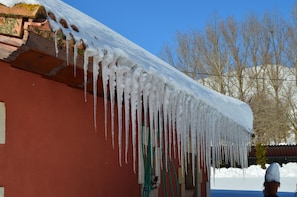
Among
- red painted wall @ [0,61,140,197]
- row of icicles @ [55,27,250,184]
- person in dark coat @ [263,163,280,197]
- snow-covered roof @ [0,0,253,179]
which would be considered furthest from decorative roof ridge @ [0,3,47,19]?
person in dark coat @ [263,163,280,197]

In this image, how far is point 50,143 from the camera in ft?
11.4

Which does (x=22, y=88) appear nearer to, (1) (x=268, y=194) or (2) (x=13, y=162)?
(2) (x=13, y=162)

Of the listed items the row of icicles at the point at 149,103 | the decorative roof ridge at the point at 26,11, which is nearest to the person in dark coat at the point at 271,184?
the row of icicles at the point at 149,103

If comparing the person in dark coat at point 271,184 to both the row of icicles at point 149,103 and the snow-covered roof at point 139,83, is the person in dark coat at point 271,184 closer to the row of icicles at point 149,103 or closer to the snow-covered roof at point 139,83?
the row of icicles at point 149,103

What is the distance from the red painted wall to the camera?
3049 millimetres

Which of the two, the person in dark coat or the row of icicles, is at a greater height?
the row of icicles

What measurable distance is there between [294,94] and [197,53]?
7347mm

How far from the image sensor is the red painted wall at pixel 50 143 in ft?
10.0

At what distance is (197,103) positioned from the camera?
148 inches

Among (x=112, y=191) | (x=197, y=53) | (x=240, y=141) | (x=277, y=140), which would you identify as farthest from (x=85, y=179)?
(x=277, y=140)

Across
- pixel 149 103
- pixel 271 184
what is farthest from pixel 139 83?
pixel 271 184

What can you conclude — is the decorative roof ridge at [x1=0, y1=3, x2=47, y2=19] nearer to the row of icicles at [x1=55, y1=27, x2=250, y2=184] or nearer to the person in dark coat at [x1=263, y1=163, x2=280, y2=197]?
the row of icicles at [x1=55, y1=27, x2=250, y2=184]

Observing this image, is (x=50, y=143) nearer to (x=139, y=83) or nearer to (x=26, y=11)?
(x=139, y=83)

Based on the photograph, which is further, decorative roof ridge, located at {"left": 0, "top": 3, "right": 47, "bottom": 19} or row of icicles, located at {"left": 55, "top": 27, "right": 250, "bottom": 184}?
row of icicles, located at {"left": 55, "top": 27, "right": 250, "bottom": 184}
